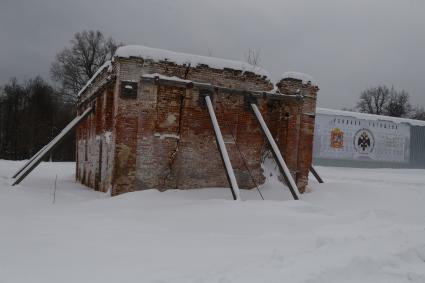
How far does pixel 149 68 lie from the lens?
8.73 meters

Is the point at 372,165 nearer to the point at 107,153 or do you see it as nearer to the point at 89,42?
the point at 107,153

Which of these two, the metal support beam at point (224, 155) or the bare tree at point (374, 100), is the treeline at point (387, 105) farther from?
the metal support beam at point (224, 155)

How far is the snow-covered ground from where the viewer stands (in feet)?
12.1

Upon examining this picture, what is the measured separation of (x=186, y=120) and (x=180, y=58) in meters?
1.41

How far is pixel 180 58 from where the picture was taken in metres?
9.11

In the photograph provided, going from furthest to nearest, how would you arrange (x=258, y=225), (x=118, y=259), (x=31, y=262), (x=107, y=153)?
(x=107, y=153) < (x=258, y=225) < (x=118, y=259) < (x=31, y=262)

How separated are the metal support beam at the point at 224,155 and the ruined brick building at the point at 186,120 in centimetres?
53

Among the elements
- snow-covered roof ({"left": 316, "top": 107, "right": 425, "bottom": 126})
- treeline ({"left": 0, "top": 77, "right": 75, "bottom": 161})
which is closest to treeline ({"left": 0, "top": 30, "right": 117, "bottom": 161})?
treeline ({"left": 0, "top": 77, "right": 75, "bottom": 161})

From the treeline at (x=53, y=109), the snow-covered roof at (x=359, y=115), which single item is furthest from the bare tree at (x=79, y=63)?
the snow-covered roof at (x=359, y=115)

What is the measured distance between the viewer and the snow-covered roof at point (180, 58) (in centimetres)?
864

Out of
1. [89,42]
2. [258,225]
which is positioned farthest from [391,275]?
[89,42]

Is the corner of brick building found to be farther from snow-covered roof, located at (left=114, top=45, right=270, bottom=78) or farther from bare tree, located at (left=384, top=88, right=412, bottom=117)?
bare tree, located at (left=384, top=88, right=412, bottom=117)

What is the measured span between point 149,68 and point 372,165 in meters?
19.7

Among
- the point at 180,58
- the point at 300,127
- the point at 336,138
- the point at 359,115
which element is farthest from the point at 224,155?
the point at 359,115
